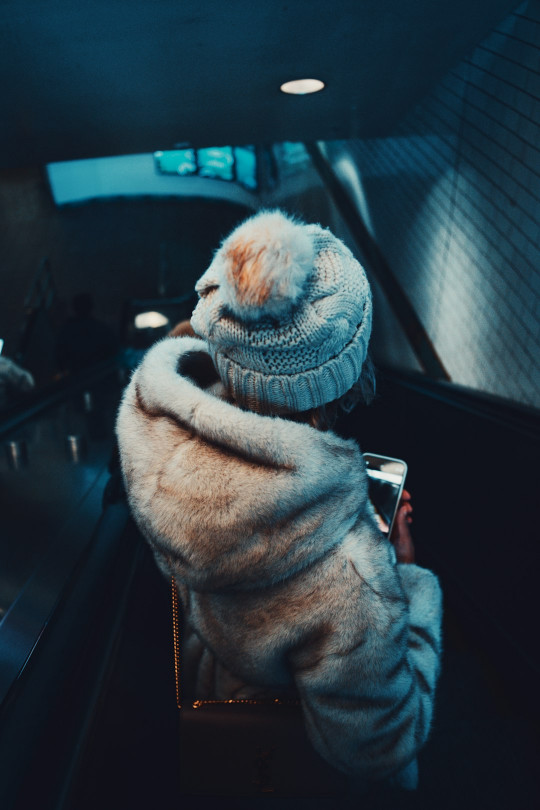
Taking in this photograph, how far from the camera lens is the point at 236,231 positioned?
83cm

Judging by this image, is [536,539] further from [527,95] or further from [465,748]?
[527,95]

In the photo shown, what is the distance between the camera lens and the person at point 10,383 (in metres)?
3.34

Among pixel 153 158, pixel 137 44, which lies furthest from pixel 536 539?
pixel 153 158

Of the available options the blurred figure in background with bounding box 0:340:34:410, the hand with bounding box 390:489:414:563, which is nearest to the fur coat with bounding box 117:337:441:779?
the hand with bounding box 390:489:414:563

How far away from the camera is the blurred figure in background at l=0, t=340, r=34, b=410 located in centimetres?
334

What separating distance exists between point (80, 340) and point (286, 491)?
222 inches

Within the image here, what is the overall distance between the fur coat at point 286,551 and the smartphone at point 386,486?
445mm

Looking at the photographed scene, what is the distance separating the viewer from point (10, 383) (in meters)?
3.58

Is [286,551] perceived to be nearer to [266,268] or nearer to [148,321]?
[266,268]

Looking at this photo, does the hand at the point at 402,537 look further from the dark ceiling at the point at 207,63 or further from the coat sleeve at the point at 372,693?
→ the dark ceiling at the point at 207,63

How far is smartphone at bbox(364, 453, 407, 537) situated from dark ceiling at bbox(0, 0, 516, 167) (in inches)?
82.6

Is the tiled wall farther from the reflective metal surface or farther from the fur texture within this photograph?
the reflective metal surface

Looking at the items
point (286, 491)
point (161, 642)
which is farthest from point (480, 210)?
point (161, 642)

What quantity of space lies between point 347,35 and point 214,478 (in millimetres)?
2665
